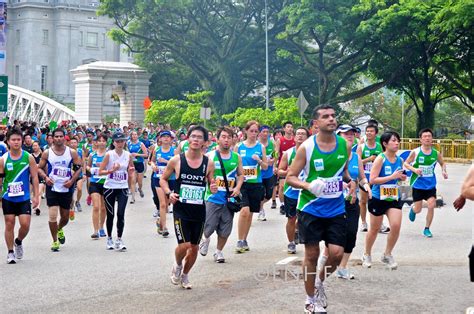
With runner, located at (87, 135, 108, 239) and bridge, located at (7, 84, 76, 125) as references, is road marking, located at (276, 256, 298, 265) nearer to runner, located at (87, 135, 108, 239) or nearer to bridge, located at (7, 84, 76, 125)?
runner, located at (87, 135, 108, 239)

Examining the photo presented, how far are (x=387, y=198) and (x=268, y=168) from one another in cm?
574

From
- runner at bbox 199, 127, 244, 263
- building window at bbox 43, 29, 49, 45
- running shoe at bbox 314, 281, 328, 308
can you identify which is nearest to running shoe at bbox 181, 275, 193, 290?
running shoe at bbox 314, 281, 328, 308

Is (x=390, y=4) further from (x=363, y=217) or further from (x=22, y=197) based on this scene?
(x=22, y=197)

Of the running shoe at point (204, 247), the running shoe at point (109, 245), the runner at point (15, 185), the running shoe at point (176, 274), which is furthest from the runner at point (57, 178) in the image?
the running shoe at point (176, 274)

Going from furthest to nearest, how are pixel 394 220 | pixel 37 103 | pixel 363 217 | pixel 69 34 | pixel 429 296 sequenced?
pixel 69 34
pixel 37 103
pixel 363 217
pixel 394 220
pixel 429 296

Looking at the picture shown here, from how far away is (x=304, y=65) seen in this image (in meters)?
65.3

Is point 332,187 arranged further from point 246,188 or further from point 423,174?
point 423,174

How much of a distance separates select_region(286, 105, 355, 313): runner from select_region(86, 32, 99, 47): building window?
123551 millimetres

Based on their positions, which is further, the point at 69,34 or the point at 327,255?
the point at 69,34

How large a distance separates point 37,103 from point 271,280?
84.6 meters

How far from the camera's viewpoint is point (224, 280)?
10.7 metres

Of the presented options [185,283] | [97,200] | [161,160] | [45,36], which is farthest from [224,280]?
[45,36]

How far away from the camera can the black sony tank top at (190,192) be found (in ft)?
33.6

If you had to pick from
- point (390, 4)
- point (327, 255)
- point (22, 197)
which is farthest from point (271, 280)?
point (390, 4)
